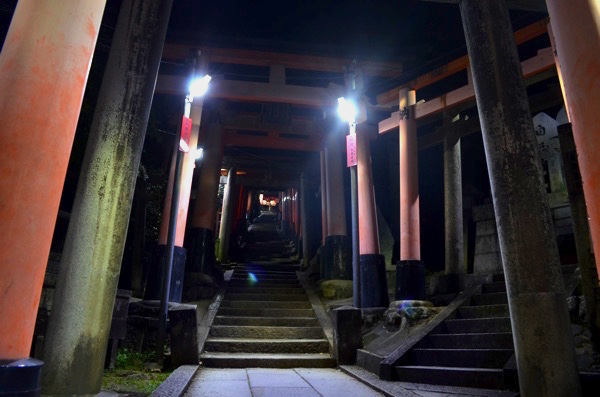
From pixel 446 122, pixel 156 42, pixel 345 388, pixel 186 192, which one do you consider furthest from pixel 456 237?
pixel 156 42

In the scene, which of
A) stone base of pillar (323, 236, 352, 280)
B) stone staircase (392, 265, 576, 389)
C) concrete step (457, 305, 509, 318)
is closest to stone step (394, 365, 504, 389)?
stone staircase (392, 265, 576, 389)

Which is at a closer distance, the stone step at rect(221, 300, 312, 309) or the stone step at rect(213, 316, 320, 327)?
the stone step at rect(213, 316, 320, 327)

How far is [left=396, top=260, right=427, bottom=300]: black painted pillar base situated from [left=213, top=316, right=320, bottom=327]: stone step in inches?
91.0

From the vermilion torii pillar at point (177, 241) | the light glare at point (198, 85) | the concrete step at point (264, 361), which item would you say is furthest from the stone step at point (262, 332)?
the light glare at point (198, 85)

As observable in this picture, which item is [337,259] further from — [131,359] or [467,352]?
[131,359]

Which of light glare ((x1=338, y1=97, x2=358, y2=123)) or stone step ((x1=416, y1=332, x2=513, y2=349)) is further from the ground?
light glare ((x1=338, y1=97, x2=358, y2=123))

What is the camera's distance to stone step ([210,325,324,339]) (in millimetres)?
8578

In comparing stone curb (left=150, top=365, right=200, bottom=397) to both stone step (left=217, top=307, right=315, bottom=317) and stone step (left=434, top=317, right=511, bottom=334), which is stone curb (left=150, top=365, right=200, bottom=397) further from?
stone step (left=434, top=317, right=511, bottom=334)

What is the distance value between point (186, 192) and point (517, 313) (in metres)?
8.34

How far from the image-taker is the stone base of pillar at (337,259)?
12602 millimetres

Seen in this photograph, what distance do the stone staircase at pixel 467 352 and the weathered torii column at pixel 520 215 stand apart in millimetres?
981

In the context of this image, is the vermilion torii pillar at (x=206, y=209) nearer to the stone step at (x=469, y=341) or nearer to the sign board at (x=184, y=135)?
the sign board at (x=184, y=135)

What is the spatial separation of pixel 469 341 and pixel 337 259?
6.95m

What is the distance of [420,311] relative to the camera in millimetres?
7691
